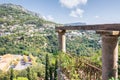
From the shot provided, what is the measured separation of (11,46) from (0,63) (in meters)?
12.4

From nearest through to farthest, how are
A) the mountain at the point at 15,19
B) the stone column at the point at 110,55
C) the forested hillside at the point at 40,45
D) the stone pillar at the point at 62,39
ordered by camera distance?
1. the stone column at the point at 110,55
2. the forested hillside at the point at 40,45
3. the stone pillar at the point at 62,39
4. the mountain at the point at 15,19

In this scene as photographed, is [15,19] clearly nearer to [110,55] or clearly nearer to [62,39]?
[62,39]

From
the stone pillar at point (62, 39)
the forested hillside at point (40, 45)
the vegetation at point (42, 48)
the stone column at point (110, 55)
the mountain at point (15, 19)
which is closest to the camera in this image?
the stone column at point (110, 55)

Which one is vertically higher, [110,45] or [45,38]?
[110,45]

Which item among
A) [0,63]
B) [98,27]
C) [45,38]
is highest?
[98,27]

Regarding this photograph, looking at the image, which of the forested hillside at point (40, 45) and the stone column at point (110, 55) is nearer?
the stone column at point (110, 55)

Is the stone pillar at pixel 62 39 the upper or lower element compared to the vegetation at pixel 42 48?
upper

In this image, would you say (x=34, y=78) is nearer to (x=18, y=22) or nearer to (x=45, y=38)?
(x=45, y=38)

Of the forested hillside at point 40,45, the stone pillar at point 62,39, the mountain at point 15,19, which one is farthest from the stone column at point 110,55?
the mountain at point 15,19

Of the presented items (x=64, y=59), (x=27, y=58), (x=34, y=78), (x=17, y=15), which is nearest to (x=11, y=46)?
(x=27, y=58)

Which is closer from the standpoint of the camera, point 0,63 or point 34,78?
point 34,78

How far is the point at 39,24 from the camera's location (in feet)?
419

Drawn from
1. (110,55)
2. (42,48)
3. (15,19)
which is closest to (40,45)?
(42,48)

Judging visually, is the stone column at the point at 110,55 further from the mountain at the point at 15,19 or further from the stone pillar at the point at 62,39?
the mountain at the point at 15,19
